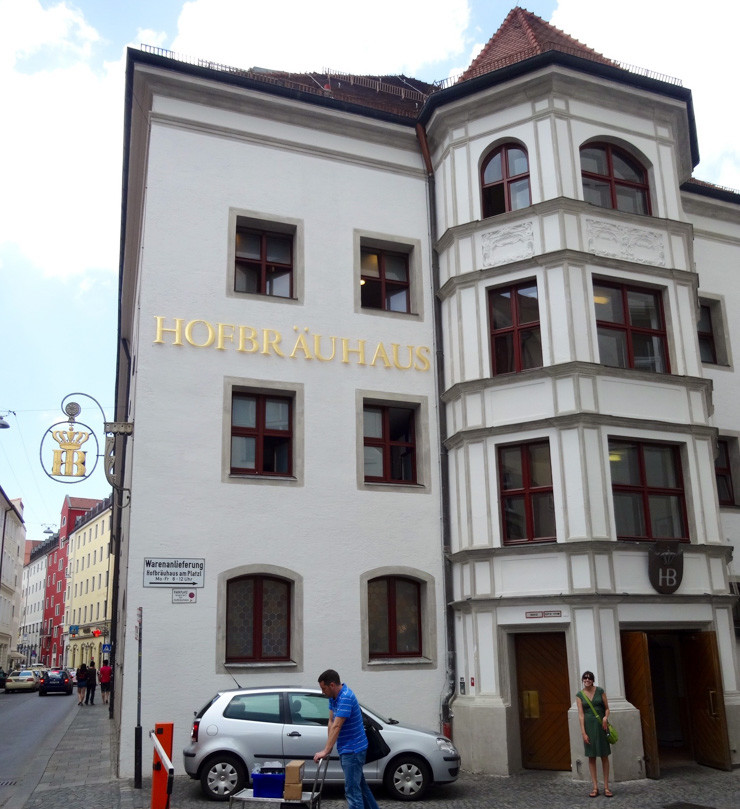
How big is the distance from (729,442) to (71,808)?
15.9m

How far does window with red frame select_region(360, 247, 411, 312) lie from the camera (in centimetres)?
1858

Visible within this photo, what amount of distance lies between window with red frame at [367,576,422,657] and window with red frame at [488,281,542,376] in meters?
4.64

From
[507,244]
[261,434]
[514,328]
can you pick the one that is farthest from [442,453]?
A: [507,244]

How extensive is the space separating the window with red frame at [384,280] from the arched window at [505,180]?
7.66ft

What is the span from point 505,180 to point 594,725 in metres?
10.8

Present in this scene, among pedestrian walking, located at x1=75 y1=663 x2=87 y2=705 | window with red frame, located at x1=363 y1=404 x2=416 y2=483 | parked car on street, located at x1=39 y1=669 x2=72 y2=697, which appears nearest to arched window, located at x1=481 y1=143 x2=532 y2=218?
window with red frame, located at x1=363 y1=404 x2=416 y2=483

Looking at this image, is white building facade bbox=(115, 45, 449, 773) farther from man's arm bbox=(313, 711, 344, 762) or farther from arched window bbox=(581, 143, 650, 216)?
man's arm bbox=(313, 711, 344, 762)

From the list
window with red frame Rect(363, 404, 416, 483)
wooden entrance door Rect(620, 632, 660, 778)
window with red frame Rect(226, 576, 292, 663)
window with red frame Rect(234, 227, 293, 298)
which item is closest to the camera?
wooden entrance door Rect(620, 632, 660, 778)

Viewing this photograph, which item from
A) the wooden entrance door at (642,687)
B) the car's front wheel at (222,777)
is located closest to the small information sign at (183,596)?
the car's front wheel at (222,777)

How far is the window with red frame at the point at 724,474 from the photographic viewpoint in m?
19.8

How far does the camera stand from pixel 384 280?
61.4 feet

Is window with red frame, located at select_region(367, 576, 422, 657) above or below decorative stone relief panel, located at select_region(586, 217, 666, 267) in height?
below

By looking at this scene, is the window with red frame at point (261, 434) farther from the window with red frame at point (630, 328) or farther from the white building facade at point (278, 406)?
the window with red frame at point (630, 328)

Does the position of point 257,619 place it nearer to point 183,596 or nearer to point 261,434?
point 183,596
